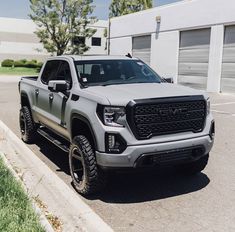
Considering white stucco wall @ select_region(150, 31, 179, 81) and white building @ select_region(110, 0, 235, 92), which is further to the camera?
white stucco wall @ select_region(150, 31, 179, 81)

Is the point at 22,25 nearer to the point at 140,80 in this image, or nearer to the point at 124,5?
the point at 124,5

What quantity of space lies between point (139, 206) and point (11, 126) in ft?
19.5

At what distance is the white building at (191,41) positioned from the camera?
63.7 feet

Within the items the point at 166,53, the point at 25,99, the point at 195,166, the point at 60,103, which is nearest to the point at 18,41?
the point at 166,53

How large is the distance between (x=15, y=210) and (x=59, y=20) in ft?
130

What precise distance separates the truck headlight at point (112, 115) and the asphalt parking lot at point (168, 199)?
3.45ft

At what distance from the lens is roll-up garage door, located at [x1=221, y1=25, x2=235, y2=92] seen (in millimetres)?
19014

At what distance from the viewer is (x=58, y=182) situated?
544 centimetres

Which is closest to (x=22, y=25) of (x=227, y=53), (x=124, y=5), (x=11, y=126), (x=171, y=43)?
(x=124, y=5)

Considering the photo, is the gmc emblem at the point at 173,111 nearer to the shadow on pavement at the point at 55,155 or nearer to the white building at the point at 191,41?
the shadow on pavement at the point at 55,155

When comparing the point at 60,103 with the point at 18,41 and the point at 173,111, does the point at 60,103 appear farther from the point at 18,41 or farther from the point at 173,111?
the point at 18,41

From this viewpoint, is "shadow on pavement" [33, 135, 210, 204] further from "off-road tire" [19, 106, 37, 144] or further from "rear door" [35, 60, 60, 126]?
"off-road tire" [19, 106, 37, 144]

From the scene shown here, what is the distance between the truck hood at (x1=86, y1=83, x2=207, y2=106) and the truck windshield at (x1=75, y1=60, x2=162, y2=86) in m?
0.32

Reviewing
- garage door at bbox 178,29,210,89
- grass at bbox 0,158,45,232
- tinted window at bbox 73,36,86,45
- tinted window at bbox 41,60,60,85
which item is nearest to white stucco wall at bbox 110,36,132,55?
garage door at bbox 178,29,210,89
